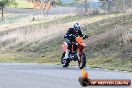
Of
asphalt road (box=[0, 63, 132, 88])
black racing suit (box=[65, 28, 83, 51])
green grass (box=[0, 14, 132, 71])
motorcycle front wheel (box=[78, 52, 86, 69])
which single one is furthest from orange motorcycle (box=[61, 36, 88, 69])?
green grass (box=[0, 14, 132, 71])

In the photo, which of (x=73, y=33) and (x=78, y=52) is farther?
(x=73, y=33)

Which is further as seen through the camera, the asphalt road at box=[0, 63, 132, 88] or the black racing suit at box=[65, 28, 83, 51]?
the black racing suit at box=[65, 28, 83, 51]

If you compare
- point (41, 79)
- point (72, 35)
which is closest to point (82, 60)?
point (72, 35)

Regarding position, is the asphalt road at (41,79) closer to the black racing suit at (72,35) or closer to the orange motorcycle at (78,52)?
the orange motorcycle at (78,52)

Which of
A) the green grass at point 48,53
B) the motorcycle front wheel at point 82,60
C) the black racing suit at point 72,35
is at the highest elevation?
the black racing suit at point 72,35

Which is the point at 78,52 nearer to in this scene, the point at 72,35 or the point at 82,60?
the point at 82,60

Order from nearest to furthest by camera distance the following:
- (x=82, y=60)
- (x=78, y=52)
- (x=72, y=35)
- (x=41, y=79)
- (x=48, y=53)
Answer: (x=41, y=79), (x=82, y=60), (x=78, y=52), (x=72, y=35), (x=48, y=53)

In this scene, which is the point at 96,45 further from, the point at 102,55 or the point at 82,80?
the point at 82,80

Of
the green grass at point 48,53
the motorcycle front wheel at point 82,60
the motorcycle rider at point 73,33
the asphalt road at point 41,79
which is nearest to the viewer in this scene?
the asphalt road at point 41,79

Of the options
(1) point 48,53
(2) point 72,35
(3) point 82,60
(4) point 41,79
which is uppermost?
(2) point 72,35

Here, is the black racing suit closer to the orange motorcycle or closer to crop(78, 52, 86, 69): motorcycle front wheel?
the orange motorcycle

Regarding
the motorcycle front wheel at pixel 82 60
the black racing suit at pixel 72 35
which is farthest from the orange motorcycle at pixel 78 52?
the black racing suit at pixel 72 35

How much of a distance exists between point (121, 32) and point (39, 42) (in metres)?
9.87

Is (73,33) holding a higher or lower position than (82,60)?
higher
